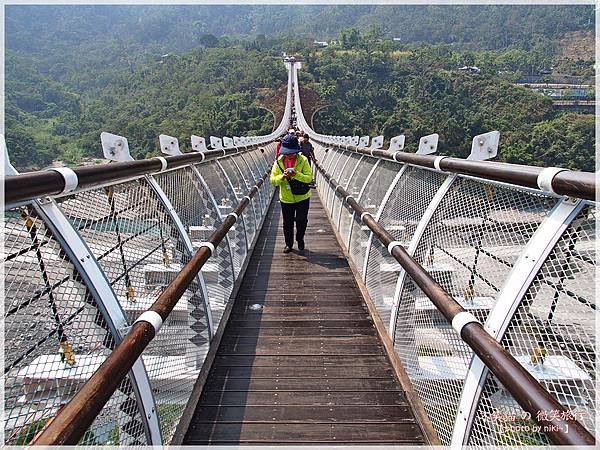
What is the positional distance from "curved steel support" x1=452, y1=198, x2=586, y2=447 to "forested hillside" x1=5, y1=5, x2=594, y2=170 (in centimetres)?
3293

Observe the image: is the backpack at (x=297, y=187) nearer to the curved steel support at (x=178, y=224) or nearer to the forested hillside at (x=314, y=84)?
the curved steel support at (x=178, y=224)

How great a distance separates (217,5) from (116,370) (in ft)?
696

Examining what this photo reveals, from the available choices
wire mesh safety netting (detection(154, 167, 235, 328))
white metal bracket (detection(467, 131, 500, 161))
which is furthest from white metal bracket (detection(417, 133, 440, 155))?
wire mesh safety netting (detection(154, 167, 235, 328))

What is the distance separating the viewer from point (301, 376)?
2.22m

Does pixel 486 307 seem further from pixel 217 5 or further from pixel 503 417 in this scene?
pixel 217 5

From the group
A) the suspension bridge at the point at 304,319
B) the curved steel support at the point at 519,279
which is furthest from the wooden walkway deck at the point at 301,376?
the curved steel support at the point at 519,279

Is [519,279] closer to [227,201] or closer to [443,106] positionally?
[227,201]

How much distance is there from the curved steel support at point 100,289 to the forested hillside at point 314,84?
33.3m

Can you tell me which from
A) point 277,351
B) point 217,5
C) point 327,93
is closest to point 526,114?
point 327,93

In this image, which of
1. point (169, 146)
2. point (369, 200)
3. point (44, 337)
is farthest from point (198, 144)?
point (44, 337)

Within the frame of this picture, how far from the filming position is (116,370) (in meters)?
1.09

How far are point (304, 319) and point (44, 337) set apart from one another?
193 centimetres

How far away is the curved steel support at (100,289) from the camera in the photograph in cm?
115

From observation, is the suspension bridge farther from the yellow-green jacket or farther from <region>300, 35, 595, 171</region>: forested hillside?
<region>300, 35, 595, 171</region>: forested hillside
